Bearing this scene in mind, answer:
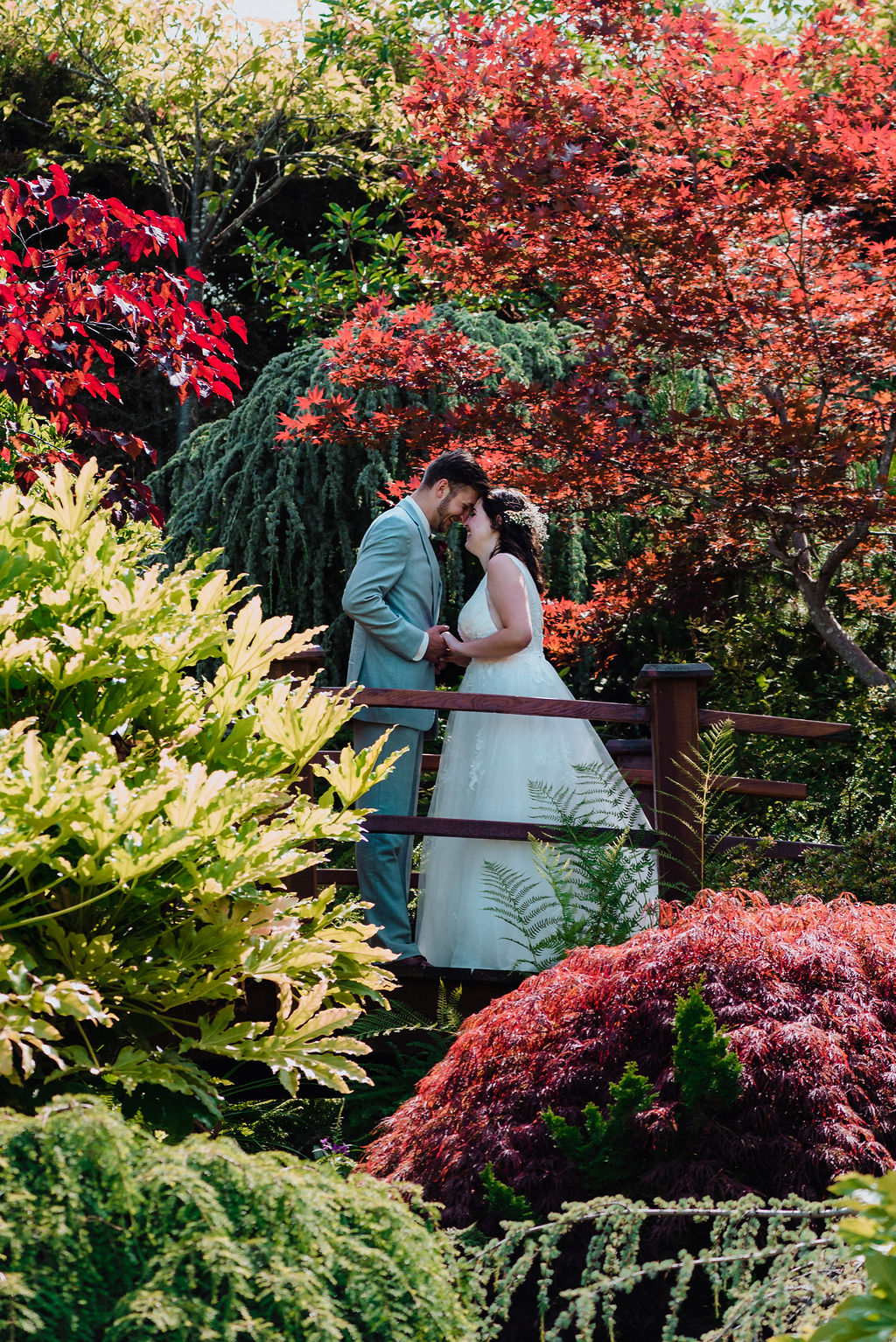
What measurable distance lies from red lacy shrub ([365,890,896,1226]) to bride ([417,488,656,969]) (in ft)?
5.19

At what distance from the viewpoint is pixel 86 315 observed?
440 cm

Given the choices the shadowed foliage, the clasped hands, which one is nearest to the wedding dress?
the clasped hands

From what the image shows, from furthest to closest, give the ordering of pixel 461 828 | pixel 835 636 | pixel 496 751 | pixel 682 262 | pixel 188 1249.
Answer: pixel 835 636 → pixel 682 262 → pixel 496 751 → pixel 461 828 → pixel 188 1249

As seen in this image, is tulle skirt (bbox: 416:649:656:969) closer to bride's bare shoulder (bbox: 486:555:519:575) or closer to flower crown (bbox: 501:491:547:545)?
bride's bare shoulder (bbox: 486:555:519:575)

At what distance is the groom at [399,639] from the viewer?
4531 mm

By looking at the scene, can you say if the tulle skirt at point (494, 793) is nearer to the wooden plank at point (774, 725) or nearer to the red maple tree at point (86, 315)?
the wooden plank at point (774, 725)

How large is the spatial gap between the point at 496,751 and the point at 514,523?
2.84ft

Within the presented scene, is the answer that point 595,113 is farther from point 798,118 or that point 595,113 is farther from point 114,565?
point 114,565

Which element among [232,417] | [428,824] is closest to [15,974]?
[428,824]

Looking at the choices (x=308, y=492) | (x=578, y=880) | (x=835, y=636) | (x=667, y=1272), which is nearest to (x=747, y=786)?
Result: (x=578, y=880)

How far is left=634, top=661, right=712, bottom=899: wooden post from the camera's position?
4.25 m

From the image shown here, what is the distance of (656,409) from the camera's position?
6195 millimetres

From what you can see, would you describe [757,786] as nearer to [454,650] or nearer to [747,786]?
[747,786]

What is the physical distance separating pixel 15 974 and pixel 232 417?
22.7ft
